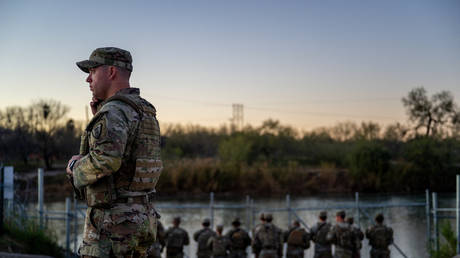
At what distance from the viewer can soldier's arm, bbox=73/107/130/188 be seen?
297 centimetres

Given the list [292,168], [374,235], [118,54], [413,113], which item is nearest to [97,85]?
[118,54]

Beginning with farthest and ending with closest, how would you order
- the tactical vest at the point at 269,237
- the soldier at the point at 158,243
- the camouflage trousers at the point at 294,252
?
the camouflage trousers at the point at 294,252, the tactical vest at the point at 269,237, the soldier at the point at 158,243

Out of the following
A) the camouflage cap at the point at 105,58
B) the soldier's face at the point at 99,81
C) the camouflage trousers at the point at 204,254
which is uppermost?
the camouflage cap at the point at 105,58

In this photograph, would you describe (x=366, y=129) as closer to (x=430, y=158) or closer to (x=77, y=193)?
(x=430, y=158)

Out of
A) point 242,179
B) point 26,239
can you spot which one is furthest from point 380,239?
point 242,179

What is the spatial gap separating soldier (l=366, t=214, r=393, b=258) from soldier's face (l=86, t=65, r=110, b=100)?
911 centimetres

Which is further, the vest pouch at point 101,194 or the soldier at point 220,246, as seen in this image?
the soldier at point 220,246

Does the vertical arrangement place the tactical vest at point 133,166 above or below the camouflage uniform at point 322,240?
above

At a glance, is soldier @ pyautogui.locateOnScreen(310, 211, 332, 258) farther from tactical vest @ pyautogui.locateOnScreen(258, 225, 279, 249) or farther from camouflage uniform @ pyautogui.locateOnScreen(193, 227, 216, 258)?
camouflage uniform @ pyautogui.locateOnScreen(193, 227, 216, 258)

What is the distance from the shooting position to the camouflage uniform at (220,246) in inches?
417

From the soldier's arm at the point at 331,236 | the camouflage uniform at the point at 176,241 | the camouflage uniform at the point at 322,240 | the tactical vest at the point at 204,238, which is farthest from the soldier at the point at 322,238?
the camouflage uniform at the point at 176,241

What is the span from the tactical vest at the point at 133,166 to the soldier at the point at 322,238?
8.36 meters

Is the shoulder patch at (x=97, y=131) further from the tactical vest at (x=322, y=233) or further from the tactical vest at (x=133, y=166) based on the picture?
the tactical vest at (x=322, y=233)

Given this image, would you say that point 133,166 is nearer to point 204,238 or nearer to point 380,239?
point 204,238
